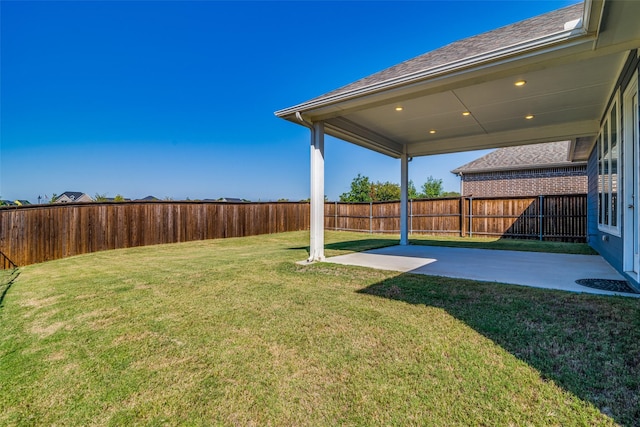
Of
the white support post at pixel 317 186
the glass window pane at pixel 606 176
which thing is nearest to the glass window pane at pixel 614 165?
the glass window pane at pixel 606 176

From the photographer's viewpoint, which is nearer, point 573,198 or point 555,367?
point 555,367

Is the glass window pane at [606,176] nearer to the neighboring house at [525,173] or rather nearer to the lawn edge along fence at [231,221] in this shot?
the lawn edge along fence at [231,221]

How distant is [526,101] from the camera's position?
5527 millimetres

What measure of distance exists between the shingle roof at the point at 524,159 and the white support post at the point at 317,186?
41.4 feet

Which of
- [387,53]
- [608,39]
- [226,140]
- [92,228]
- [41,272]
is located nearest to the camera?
[608,39]

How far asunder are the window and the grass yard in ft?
7.92

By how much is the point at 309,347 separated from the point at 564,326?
7.29 feet

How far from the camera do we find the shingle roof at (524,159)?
1394 cm

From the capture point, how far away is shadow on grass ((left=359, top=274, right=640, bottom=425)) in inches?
68.2

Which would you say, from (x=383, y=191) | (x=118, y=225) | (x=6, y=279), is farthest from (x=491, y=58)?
Result: (x=383, y=191)

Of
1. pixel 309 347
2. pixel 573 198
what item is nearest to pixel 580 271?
pixel 309 347

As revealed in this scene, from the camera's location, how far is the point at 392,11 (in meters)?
10.2

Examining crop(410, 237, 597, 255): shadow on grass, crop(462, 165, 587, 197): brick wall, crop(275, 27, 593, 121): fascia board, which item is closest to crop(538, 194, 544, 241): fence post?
crop(410, 237, 597, 255): shadow on grass

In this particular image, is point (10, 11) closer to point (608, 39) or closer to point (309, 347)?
point (309, 347)
